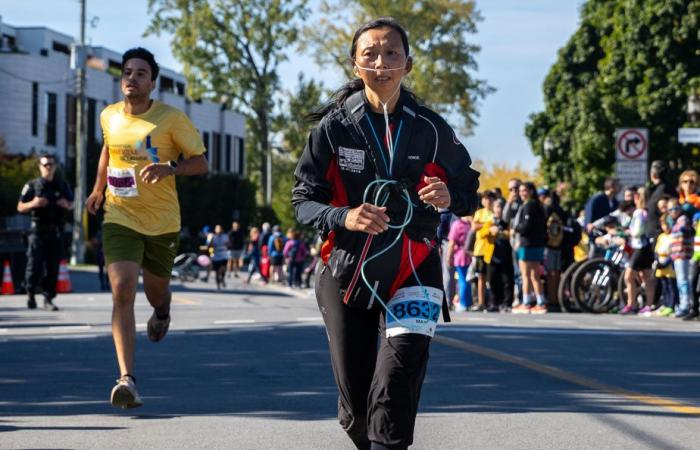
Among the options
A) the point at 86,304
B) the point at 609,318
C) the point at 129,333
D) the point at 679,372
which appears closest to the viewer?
the point at 129,333

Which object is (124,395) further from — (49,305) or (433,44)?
(433,44)

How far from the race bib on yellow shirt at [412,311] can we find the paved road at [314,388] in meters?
1.98

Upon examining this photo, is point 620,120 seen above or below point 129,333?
above

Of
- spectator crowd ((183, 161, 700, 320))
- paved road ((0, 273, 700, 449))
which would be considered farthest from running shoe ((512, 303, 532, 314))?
paved road ((0, 273, 700, 449))

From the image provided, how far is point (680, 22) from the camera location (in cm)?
5041

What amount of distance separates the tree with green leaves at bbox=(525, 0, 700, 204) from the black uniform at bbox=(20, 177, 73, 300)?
97.4 ft

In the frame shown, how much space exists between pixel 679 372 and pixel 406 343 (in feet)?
20.0

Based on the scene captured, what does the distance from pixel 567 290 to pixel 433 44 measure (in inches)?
1696

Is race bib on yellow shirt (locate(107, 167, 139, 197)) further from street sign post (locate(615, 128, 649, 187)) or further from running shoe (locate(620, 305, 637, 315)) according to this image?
street sign post (locate(615, 128, 649, 187))

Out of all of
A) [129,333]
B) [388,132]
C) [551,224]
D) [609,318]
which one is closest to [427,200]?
[388,132]

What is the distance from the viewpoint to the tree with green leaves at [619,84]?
50531 mm

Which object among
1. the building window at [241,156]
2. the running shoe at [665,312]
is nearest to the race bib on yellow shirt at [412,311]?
the running shoe at [665,312]

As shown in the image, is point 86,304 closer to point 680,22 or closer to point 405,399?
point 405,399

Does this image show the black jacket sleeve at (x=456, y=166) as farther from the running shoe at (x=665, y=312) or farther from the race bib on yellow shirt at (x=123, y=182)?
the running shoe at (x=665, y=312)
